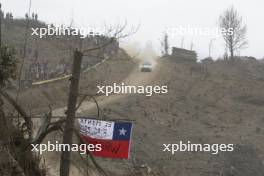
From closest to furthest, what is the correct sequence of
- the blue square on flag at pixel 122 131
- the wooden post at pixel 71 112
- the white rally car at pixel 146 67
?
the wooden post at pixel 71 112
the blue square on flag at pixel 122 131
the white rally car at pixel 146 67

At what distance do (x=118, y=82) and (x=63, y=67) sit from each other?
528 cm

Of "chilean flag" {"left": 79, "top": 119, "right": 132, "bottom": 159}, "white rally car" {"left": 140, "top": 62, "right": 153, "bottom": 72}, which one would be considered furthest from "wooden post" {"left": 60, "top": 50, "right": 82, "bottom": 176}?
"white rally car" {"left": 140, "top": 62, "right": 153, "bottom": 72}

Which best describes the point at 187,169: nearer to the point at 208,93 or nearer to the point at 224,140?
the point at 224,140

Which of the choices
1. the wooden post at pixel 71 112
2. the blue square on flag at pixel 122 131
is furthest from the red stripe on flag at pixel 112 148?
the wooden post at pixel 71 112

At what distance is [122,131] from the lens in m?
8.41

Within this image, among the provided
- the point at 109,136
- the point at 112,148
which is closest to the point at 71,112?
the point at 109,136

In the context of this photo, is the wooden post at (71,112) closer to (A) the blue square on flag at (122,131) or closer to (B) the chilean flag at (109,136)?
(B) the chilean flag at (109,136)

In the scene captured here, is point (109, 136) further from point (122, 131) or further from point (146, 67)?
point (146, 67)

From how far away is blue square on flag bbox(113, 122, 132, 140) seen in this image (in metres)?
8.29

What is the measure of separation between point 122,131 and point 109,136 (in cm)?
22

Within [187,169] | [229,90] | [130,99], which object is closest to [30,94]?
[130,99]

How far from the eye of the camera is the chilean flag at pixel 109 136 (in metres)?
8.17

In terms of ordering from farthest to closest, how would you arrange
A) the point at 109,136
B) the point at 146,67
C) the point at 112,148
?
the point at 146,67 → the point at 112,148 → the point at 109,136

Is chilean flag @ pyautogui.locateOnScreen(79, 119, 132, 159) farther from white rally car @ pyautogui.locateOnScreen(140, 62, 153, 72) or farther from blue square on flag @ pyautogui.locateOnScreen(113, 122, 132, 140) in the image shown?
white rally car @ pyautogui.locateOnScreen(140, 62, 153, 72)
